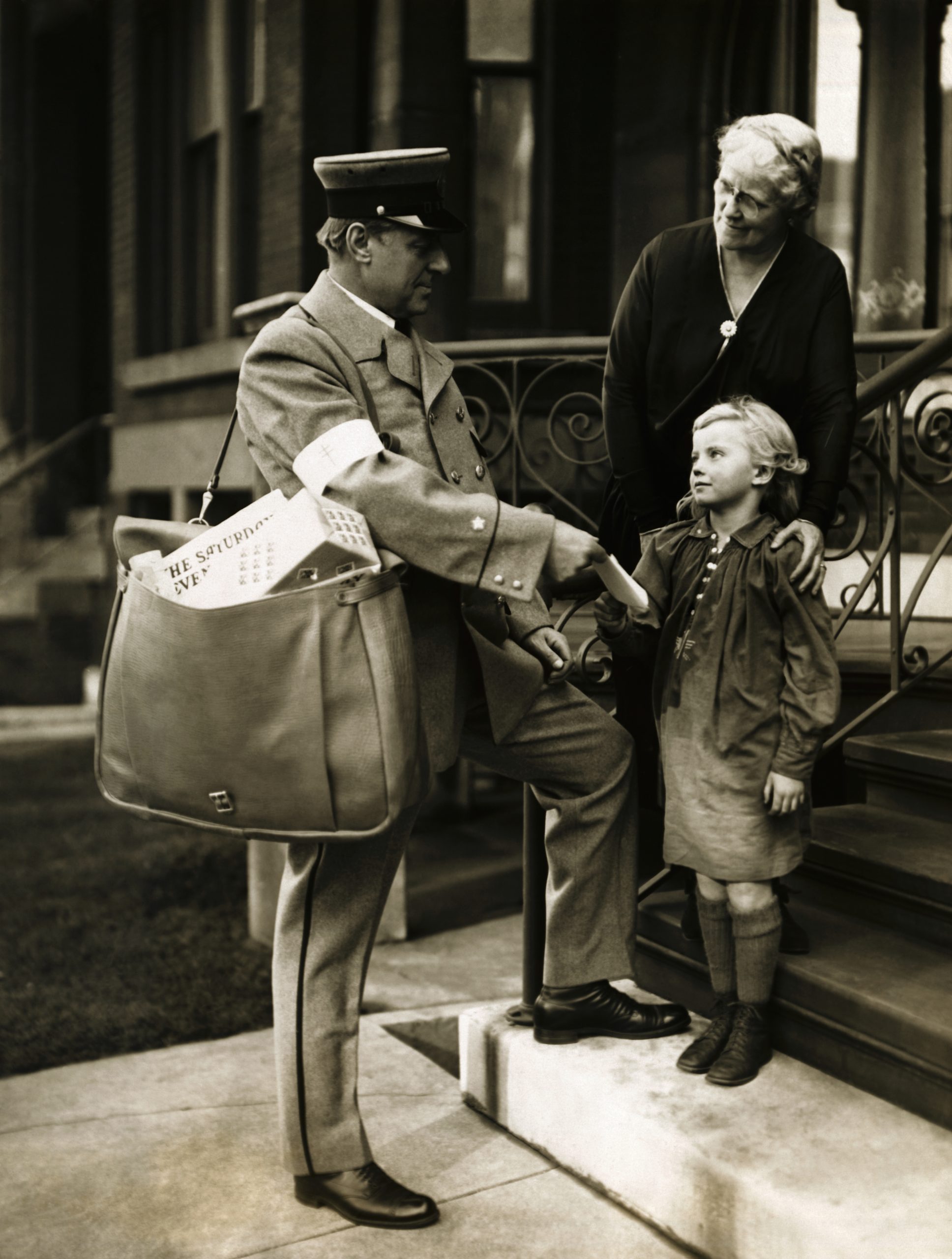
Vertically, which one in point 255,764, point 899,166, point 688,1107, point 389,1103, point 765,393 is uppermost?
point 899,166

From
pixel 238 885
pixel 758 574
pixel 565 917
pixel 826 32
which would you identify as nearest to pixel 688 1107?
pixel 565 917

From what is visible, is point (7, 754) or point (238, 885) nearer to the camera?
point (238, 885)

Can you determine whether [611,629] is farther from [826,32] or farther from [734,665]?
[826,32]

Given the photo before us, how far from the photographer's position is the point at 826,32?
731 cm

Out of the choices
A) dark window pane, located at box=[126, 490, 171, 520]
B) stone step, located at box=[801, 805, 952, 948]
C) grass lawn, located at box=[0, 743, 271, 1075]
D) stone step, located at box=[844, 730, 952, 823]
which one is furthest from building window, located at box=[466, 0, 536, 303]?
stone step, located at box=[801, 805, 952, 948]

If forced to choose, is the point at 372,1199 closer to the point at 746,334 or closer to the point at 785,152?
the point at 746,334

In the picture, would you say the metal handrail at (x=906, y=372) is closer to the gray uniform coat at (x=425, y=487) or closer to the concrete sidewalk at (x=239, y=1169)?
the gray uniform coat at (x=425, y=487)

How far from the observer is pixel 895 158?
7055 mm

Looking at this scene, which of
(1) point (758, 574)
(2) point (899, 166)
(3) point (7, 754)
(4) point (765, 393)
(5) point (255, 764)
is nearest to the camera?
(5) point (255, 764)

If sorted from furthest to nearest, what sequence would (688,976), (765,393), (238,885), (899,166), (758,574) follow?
(899,166) < (238,885) < (688,976) < (765,393) < (758,574)

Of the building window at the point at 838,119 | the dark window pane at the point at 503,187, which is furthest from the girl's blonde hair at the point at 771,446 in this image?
the dark window pane at the point at 503,187

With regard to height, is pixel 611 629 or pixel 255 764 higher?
pixel 611 629

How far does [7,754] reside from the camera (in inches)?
350

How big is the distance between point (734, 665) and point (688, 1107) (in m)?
0.94
